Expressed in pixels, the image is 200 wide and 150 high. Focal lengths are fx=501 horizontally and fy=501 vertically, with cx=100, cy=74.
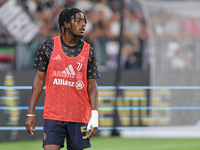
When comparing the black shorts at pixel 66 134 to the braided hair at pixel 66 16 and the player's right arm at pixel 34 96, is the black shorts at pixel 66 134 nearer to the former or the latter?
the player's right arm at pixel 34 96

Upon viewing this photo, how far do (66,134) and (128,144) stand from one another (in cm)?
558

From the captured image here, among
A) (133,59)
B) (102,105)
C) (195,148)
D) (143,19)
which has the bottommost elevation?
(195,148)

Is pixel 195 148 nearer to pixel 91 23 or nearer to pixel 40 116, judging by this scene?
pixel 40 116

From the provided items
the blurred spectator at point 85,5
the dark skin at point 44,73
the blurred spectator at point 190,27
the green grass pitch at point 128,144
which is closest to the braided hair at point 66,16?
the dark skin at point 44,73

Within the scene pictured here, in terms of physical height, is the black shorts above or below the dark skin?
below

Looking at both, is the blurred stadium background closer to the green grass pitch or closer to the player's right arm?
the green grass pitch

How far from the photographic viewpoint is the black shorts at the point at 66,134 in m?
4.32

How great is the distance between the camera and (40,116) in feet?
27.1

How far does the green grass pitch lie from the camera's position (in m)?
9.34

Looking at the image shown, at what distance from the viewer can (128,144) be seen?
9.91 meters

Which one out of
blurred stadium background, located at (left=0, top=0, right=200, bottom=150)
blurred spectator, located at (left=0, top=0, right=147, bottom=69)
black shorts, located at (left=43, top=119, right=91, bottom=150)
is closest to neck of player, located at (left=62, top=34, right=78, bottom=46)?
black shorts, located at (left=43, top=119, right=91, bottom=150)

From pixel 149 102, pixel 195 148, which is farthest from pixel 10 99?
pixel 195 148

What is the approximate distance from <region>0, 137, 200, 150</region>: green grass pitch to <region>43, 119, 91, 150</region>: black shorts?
482 cm

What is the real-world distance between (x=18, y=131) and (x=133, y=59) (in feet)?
16.4
